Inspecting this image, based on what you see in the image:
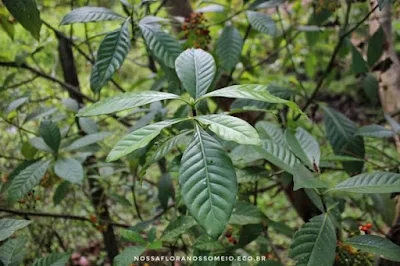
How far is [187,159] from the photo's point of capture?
0.55m

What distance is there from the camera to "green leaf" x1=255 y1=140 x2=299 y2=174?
79 cm

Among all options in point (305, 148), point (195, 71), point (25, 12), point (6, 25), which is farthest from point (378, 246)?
point (6, 25)

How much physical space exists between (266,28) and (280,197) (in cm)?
175

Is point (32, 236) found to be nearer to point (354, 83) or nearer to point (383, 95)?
point (383, 95)

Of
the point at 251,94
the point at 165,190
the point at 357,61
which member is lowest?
the point at 165,190

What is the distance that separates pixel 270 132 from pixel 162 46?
0.36 m

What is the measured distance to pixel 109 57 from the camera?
820mm

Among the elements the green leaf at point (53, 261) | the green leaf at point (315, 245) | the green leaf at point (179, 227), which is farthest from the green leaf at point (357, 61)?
the green leaf at point (53, 261)

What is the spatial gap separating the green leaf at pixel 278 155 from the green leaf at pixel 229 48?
0.30m

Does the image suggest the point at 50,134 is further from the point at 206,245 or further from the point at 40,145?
the point at 206,245

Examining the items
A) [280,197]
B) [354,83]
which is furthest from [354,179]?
[354,83]

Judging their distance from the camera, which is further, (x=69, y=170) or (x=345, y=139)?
(x=345, y=139)

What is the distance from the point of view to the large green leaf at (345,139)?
1.00 m

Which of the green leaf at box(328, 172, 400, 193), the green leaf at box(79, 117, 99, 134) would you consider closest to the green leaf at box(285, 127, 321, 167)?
the green leaf at box(328, 172, 400, 193)
